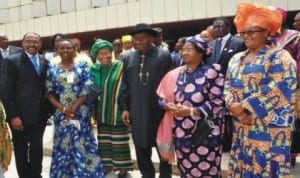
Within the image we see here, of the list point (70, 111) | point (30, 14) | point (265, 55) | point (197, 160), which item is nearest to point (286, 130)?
point (265, 55)

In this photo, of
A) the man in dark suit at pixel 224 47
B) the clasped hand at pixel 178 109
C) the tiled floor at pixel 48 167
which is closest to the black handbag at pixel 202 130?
the clasped hand at pixel 178 109

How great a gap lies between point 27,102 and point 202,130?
7.09ft

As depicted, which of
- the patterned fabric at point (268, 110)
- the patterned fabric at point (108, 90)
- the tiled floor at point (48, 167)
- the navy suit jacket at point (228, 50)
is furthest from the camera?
the patterned fabric at point (108, 90)

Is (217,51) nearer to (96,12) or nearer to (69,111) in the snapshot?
(69,111)

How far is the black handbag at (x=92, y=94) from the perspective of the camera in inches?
197

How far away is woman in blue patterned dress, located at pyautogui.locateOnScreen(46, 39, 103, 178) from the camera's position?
5.01 m

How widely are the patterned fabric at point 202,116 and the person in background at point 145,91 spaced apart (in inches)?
27.5

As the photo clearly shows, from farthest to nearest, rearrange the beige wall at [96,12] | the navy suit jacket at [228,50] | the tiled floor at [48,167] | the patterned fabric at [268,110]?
1. the beige wall at [96,12]
2. the tiled floor at [48,167]
3. the navy suit jacket at [228,50]
4. the patterned fabric at [268,110]

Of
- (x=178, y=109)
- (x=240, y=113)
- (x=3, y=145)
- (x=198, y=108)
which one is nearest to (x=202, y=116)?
(x=198, y=108)

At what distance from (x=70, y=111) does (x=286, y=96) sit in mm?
2462

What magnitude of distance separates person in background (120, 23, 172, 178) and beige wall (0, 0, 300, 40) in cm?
940

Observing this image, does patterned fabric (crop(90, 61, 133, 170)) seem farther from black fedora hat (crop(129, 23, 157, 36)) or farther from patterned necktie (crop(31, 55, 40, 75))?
black fedora hat (crop(129, 23, 157, 36))

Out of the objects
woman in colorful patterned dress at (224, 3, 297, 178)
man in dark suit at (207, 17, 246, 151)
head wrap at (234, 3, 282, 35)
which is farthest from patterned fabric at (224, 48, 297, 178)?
man in dark suit at (207, 17, 246, 151)

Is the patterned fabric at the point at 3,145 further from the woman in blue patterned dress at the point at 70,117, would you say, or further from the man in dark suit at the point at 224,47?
the man in dark suit at the point at 224,47
